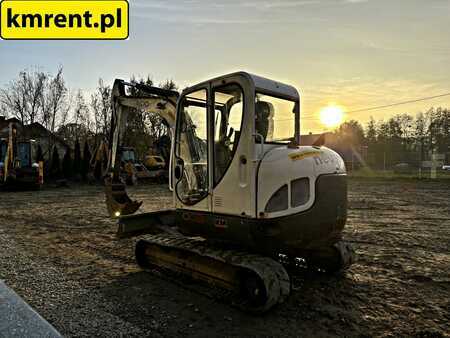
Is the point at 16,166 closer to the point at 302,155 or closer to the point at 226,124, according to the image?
the point at 226,124

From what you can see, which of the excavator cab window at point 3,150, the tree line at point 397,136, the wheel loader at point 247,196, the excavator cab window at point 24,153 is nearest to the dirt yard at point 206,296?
the wheel loader at point 247,196

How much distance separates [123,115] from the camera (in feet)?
20.3

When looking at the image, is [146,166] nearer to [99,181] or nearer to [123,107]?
[99,181]

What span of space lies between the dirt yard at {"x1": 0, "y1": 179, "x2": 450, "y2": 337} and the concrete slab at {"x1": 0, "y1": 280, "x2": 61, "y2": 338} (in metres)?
0.24

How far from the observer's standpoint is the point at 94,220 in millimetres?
10062

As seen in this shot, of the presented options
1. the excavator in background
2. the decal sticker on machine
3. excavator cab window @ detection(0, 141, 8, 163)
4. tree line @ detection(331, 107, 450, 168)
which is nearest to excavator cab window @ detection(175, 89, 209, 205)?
the decal sticker on machine

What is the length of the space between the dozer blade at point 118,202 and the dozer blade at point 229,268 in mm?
763

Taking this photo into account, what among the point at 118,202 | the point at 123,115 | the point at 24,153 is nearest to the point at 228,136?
the point at 123,115

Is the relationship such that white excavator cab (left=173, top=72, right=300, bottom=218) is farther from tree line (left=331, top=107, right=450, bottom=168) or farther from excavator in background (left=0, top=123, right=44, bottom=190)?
tree line (left=331, top=107, right=450, bottom=168)

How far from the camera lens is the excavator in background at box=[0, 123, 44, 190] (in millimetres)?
19250

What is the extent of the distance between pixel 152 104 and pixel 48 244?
364cm

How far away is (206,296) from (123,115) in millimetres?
3356

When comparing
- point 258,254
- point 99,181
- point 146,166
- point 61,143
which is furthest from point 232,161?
point 61,143

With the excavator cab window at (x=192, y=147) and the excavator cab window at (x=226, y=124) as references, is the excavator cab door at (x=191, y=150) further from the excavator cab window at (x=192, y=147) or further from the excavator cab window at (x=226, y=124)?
the excavator cab window at (x=226, y=124)
